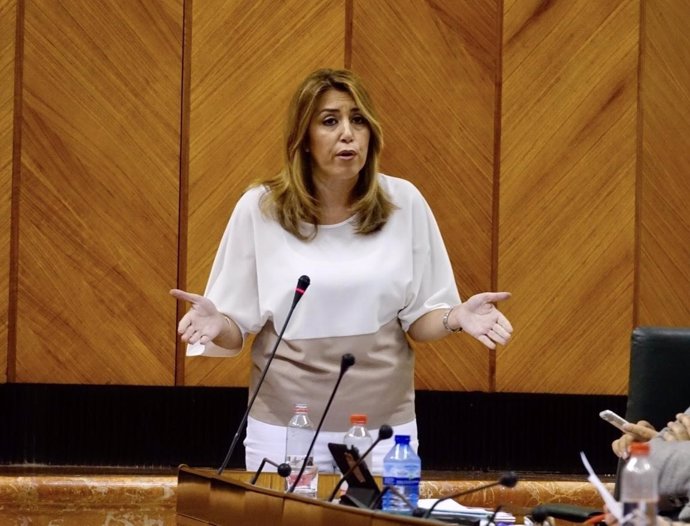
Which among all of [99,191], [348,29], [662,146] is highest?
[348,29]

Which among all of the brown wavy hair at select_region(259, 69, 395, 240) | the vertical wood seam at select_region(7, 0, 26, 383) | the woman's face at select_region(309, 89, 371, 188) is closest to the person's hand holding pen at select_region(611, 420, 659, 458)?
the brown wavy hair at select_region(259, 69, 395, 240)

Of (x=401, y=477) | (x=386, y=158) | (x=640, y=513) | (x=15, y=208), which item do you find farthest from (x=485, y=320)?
(x=15, y=208)

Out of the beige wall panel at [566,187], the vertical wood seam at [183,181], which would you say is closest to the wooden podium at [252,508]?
the vertical wood seam at [183,181]

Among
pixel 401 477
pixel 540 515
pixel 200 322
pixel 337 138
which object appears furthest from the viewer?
pixel 337 138

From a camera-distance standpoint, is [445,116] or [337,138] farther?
[445,116]

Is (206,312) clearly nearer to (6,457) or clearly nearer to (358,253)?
(358,253)

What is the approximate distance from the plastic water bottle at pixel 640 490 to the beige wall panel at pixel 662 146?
412 cm

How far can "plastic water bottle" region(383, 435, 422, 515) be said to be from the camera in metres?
2.56

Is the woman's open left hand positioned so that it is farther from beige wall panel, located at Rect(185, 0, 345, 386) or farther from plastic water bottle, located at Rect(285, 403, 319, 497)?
beige wall panel, located at Rect(185, 0, 345, 386)

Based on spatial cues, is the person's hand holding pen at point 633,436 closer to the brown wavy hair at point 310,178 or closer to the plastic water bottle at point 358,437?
the plastic water bottle at point 358,437

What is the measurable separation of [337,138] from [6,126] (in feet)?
8.02

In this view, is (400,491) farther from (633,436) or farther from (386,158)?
(386,158)

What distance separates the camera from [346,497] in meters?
2.40

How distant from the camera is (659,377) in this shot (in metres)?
3.12
